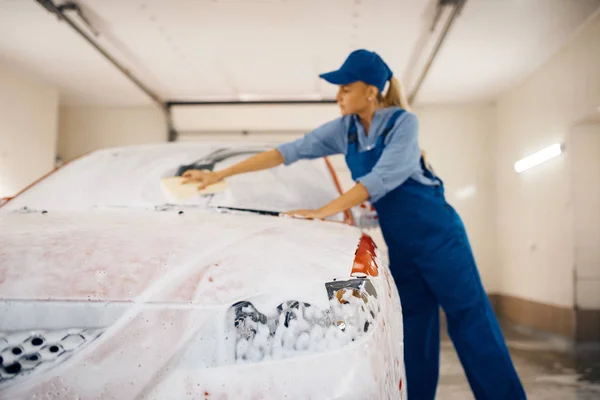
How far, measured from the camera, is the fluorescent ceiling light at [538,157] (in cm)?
457

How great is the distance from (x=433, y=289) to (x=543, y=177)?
3863mm

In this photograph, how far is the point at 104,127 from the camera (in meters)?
6.70

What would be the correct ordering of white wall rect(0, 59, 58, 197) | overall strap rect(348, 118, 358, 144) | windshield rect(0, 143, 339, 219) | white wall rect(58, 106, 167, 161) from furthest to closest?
1. white wall rect(58, 106, 167, 161)
2. white wall rect(0, 59, 58, 197)
3. overall strap rect(348, 118, 358, 144)
4. windshield rect(0, 143, 339, 219)

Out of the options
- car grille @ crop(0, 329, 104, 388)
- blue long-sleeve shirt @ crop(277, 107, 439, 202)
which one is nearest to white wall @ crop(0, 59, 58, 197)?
blue long-sleeve shirt @ crop(277, 107, 439, 202)

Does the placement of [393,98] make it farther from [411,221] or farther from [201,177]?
[201,177]

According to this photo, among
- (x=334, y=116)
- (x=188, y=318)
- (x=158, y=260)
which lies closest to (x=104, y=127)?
(x=334, y=116)

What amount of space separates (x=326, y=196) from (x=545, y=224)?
398 centimetres

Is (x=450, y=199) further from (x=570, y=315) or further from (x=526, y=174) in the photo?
(x=570, y=315)

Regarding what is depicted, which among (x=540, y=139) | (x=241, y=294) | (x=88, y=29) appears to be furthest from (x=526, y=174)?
(x=241, y=294)

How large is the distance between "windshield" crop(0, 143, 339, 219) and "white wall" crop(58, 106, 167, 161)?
16.6 feet

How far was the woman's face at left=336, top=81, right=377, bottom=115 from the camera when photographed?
180 cm

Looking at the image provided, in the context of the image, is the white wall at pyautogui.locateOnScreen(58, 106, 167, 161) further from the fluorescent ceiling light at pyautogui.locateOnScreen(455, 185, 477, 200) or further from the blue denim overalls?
the blue denim overalls

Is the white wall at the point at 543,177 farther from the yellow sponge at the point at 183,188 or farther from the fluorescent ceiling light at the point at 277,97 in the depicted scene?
the yellow sponge at the point at 183,188

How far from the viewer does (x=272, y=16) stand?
12.8ft
